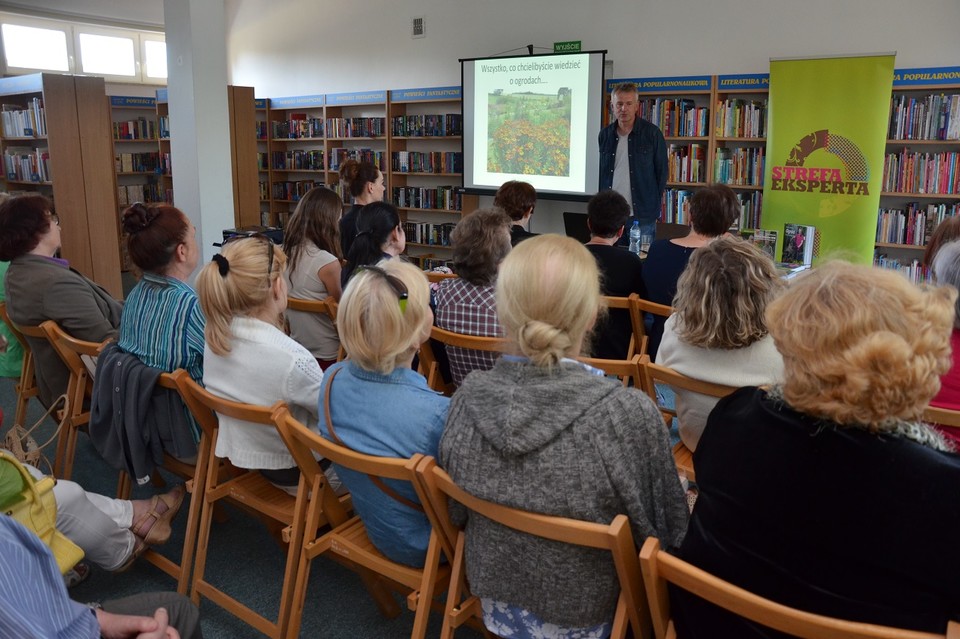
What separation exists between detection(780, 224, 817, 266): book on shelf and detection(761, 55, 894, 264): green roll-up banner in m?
0.27

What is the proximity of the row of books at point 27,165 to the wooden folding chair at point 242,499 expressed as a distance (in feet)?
20.0

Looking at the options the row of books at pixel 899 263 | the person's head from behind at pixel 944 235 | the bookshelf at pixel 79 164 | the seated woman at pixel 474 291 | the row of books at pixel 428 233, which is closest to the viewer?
the seated woman at pixel 474 291

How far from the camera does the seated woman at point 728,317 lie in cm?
189

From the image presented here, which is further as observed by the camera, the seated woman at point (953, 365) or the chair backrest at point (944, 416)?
the seated woman at point (953, 365)

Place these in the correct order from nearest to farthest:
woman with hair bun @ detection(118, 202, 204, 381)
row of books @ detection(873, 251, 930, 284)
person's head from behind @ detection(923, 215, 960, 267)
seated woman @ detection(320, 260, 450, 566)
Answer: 1. seated woman @ detection(320, 260, 450, 566)
2. woman with hair bun @ detection(118, 202, 204, 381)
3. person's head from behind @ detection(923, 215, 960, 267)
4. row of books @ detection(873, 251, 930, 284)

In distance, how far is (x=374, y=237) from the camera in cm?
332

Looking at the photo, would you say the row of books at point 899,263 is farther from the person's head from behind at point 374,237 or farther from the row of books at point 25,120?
the row of books at point 25,120

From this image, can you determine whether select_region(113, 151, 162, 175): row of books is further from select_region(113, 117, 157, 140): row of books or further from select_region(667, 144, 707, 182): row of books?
select_region(667, 144, 707, 182): row of books

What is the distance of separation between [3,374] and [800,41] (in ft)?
18.8

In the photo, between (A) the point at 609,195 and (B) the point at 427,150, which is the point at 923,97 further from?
(B) the point at 427,150

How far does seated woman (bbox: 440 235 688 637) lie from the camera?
4.33 ft

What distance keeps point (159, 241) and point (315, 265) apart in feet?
3.07

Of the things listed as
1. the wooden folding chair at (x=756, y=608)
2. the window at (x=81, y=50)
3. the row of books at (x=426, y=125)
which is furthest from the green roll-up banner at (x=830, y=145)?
the window at (x=81, y=50)

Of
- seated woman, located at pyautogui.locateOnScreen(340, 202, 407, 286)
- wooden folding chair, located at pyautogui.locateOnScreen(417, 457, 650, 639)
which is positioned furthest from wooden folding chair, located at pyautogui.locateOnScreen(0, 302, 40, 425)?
wooden folding chair, located at pyautogui.locateOnScreen(417, 457, 650, 639)
